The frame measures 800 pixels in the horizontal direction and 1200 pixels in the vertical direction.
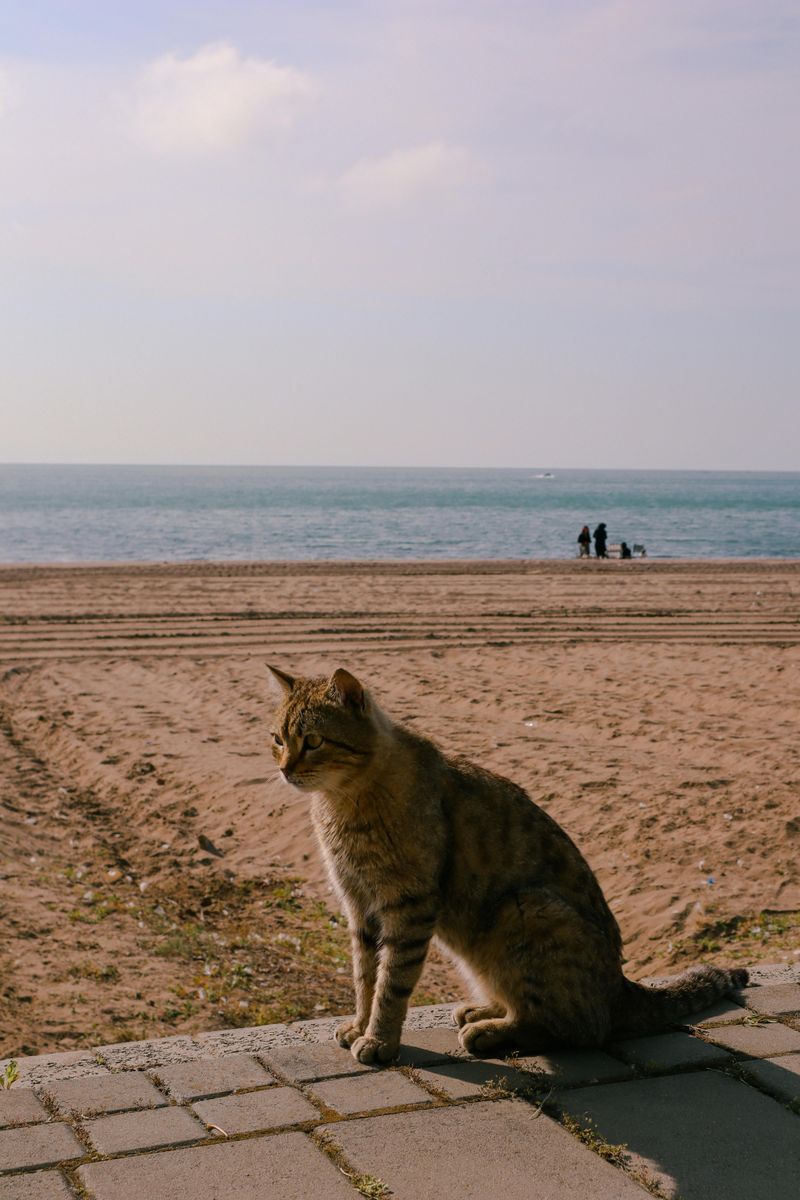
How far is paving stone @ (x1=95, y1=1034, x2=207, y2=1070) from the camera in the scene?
4.03m

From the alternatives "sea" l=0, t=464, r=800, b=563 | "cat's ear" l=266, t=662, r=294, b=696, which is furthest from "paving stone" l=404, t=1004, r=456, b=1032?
"sea" l=0, t=464, r=800, b=563

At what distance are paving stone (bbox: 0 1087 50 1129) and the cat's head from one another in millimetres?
1420

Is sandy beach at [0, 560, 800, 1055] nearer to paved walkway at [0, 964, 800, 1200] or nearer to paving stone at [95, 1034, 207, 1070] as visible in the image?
paving stone at [95, 1034, 207, 1070]

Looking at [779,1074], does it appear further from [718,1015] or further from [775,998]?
[775,998]

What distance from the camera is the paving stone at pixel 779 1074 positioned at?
3.80 meters

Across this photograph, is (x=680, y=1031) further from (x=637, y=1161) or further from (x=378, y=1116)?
(x=378, y=1116)

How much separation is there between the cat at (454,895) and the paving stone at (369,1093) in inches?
6.8

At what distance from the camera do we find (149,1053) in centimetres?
416

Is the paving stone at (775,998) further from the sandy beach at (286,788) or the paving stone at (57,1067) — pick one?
the paving stone at (57,1067)

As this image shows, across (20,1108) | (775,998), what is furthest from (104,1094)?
(775,998)

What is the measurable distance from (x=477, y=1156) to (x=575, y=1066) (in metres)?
0.80

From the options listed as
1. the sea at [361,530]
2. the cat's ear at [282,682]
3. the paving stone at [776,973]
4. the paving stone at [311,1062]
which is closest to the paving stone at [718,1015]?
the paving stone at [776,973]

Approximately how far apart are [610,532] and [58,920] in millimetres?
63783

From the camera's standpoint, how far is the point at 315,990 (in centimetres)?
632
